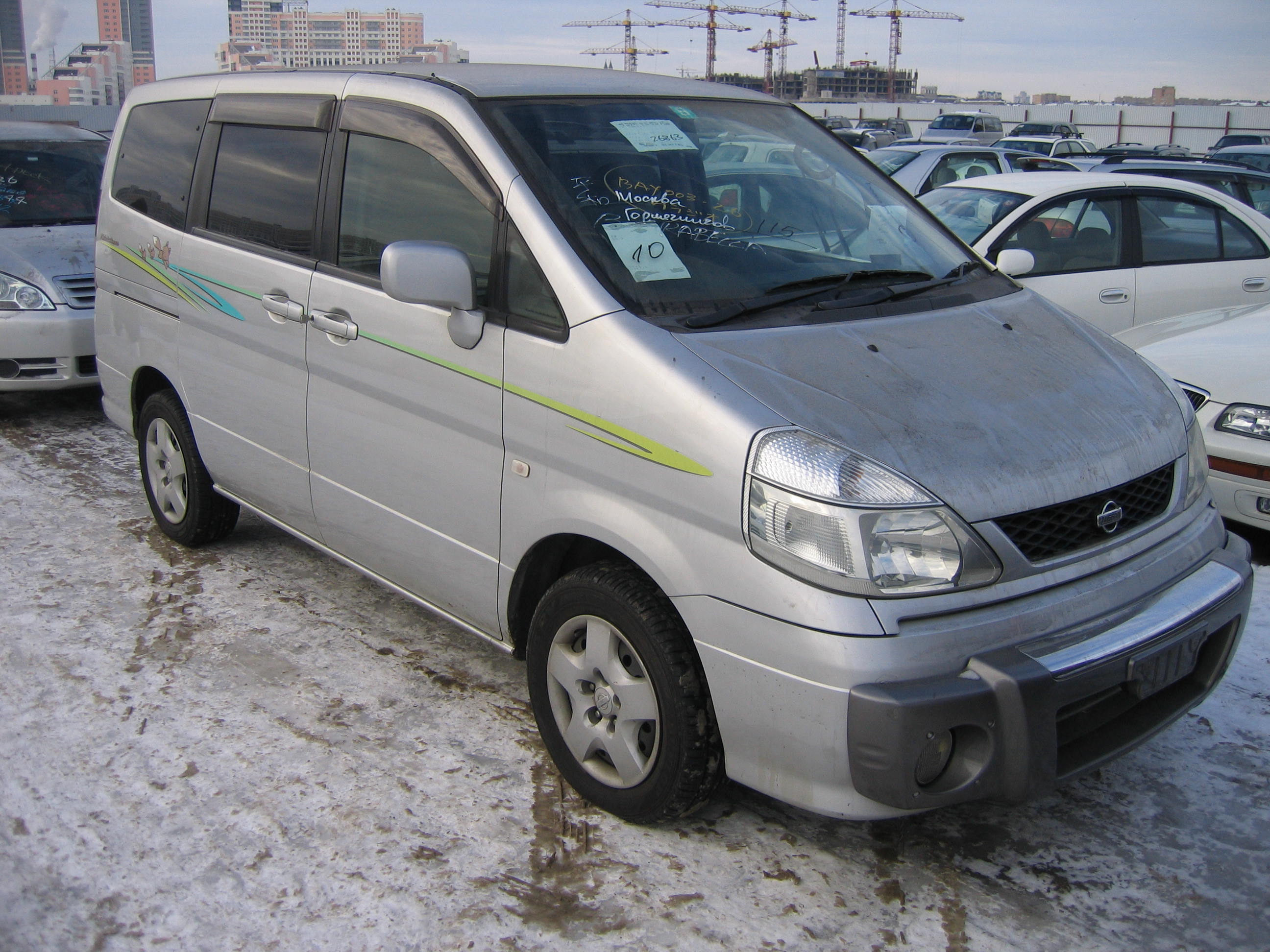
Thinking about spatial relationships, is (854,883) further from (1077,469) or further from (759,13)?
(759,13)

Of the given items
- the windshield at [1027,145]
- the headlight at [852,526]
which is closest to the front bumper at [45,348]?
the headlight at [852,526]

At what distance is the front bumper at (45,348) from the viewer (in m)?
6.76

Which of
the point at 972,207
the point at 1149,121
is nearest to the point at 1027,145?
the point at 972,207

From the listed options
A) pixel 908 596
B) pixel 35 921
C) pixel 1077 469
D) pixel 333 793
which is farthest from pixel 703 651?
pixel 35 921

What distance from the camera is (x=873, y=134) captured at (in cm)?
4109

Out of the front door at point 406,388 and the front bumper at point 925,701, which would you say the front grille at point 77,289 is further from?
the front bumper at point 925,701

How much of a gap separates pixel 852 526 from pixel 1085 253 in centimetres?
546

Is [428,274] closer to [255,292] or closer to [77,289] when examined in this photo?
[255,292]

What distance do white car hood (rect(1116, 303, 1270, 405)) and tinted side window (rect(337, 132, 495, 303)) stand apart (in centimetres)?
346

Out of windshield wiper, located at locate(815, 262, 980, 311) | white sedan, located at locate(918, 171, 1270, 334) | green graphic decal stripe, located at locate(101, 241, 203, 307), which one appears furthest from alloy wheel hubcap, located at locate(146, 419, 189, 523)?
white sedan, located at locate(918, 171, 1270, 334)

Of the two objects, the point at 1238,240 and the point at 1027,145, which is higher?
the point at 1027,145

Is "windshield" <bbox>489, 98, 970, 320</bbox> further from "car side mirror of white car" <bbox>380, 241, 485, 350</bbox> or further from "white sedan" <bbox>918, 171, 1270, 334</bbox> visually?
"white sedan" <bbox>918, 171, 1270, 334</bbox>

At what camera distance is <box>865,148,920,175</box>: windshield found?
1512 cm

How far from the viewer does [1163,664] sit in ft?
8.58
